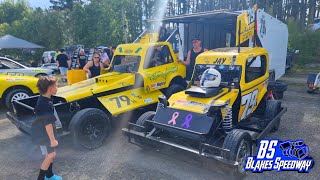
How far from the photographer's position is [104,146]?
5812mm

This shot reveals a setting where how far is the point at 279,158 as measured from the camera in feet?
15.7

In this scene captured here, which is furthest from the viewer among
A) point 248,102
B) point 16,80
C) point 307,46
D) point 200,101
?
point 307,46

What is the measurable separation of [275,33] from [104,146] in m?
9.51

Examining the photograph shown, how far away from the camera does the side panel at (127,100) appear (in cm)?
616

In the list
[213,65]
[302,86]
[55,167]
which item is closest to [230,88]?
[213,65]

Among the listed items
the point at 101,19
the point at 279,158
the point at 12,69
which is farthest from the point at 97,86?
the point at 101,19

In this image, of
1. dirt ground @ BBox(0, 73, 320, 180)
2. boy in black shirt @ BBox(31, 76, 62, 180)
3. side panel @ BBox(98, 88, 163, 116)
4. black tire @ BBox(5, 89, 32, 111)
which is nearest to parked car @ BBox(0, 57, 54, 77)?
black tire @ BBox(5, 89, 32, 111)

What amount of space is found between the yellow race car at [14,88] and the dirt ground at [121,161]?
1.71m

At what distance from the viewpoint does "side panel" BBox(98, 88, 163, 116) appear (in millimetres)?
6155

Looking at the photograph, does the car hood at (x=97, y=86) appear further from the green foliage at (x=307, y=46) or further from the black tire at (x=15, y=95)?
the green foliage at (x=307, y=46)

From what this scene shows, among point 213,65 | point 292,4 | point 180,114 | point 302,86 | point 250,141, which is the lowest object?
point 302,86

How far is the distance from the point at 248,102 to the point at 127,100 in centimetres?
273

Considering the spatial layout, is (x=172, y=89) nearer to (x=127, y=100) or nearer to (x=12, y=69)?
(x=127, y=100)

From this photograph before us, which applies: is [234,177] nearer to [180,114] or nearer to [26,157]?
[180,114]
